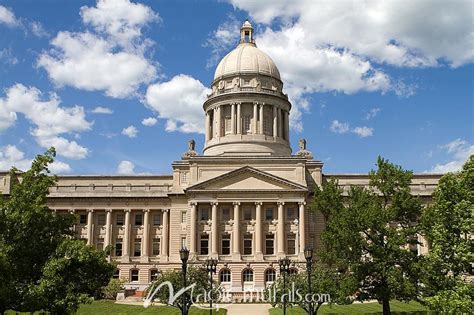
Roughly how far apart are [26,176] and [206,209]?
1583 inches

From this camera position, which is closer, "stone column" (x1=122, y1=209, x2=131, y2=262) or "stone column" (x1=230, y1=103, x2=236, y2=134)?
"stone column" (x1=122, y1=209, x2=131, y2=262)

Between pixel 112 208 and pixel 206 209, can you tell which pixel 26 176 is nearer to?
pixel 206 209

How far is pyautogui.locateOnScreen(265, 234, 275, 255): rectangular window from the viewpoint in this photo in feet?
229

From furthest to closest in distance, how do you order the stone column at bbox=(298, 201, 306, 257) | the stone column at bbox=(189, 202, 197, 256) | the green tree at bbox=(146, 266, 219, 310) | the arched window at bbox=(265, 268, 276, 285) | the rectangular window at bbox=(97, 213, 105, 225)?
the rectangular window at bbox=(97, 213, 105, 225) < the stone column at bbox=(189, 202, 197, 256) < the stone column at bbox=(298, 201, 306, 257) < the arched window at bbox=(265, 268, 276, 285) < the green tree at bbox=(146, 266, 219, 310)

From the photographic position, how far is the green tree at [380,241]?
39522 mm

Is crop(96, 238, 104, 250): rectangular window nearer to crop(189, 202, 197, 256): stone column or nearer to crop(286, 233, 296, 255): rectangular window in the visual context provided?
crop(189, 202, 197, 256): stone column

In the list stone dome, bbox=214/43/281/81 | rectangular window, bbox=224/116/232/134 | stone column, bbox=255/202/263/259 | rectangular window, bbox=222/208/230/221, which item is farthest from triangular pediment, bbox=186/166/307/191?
stone dome, bbox=214/43/281/81

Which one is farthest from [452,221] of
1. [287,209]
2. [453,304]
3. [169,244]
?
[169,244]

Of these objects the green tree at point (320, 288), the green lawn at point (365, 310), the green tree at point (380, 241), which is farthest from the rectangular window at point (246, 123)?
the green tree at point (380, 241)

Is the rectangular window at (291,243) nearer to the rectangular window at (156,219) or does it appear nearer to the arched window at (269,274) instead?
the arched window at (269,274)

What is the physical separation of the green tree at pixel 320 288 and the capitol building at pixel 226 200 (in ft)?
61.9

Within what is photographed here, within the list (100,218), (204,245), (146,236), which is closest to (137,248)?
(146,236)

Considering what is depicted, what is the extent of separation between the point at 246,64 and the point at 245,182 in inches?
987

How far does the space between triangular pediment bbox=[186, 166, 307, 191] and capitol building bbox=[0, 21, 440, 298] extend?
13 cm
